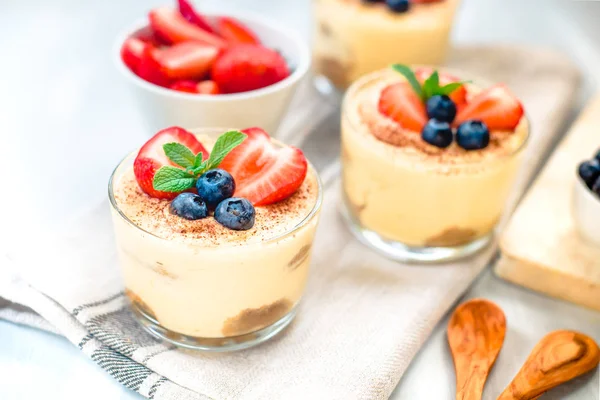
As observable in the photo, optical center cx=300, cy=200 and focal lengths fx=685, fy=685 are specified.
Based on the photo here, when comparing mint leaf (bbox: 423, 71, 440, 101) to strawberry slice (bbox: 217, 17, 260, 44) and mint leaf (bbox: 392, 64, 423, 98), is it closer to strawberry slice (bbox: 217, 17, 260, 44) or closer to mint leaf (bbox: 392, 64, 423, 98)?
mint leaf (bbox: 392, 64, 423, 98)

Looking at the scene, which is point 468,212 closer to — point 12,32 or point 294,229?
point 294,229

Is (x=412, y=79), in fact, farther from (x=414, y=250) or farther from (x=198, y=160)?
(x=198, y=160)

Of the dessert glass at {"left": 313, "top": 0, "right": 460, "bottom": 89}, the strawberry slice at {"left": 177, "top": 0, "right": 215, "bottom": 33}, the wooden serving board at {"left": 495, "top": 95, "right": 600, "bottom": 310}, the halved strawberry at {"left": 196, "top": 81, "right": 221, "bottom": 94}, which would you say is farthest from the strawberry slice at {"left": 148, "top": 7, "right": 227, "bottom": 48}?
the wooden serving board at {"left": 495, "top": 95, "right": 600, "bottom": 310}

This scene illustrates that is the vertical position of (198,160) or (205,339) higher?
(198,160)

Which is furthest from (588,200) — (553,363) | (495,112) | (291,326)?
(291,326)

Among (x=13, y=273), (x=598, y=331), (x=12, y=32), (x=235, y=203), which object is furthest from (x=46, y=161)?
(x=598, y=331)

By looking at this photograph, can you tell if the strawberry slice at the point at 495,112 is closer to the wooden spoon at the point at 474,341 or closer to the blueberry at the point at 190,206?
the wooden spoon at the point at 474,341
